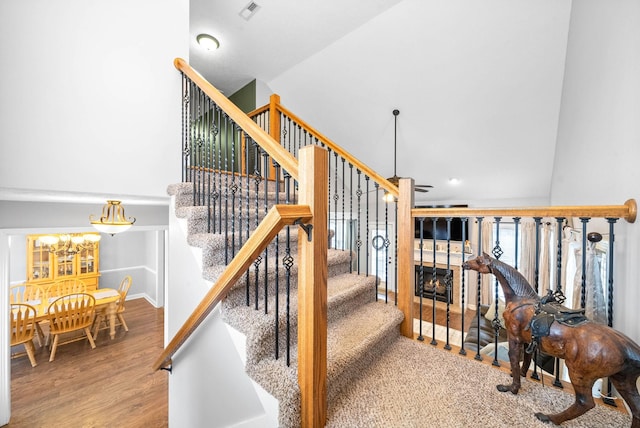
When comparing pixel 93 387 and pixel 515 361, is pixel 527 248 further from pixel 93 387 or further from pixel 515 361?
pixel 93 387

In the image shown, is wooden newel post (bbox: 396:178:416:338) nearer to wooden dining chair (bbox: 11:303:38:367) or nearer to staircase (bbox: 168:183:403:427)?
staircase (bbox: 168:183:403:427)

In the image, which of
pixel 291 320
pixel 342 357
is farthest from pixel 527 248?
pixel 291 320

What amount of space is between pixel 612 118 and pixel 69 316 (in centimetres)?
631

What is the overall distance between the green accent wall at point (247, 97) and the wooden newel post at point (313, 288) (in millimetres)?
4080

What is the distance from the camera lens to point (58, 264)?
5.44 metres

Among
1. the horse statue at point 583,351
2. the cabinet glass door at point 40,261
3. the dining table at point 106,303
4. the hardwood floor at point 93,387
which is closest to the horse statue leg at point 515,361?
the horse statue at point 583,351

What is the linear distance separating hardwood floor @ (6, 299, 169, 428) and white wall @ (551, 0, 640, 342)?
13.3 feet

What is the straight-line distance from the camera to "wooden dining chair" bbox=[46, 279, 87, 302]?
15.3 ft

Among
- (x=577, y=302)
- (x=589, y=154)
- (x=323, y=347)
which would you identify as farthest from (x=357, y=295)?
(x=589, y=154)

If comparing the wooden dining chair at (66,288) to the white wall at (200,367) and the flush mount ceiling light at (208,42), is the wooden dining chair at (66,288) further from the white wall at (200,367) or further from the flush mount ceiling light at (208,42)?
the flush mount ceiling light at (208,42)

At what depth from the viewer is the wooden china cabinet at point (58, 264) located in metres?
5.12

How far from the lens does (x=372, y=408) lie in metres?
1.17

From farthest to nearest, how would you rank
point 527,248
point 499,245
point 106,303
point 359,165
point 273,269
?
point 527,248 → point 106,303 → point 359,165 → point 499,245 → point 273,269

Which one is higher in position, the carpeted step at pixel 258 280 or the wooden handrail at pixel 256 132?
the wooden handrail at pixel 256 132
